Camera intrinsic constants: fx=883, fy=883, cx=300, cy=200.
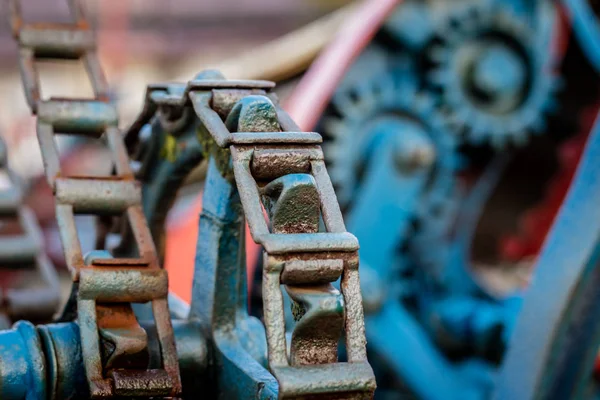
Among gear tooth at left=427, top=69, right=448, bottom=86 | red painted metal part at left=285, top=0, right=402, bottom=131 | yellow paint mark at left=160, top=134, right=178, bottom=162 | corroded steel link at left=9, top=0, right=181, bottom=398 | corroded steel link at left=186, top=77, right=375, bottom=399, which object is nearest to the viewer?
corroded steel link at left=186, top=77, right=375, bottom=399

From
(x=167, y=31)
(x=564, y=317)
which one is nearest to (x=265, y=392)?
(x=564, y=317)

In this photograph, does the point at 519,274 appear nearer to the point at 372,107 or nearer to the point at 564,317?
the point at 372,107

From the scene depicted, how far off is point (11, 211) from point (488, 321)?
0.94 metres

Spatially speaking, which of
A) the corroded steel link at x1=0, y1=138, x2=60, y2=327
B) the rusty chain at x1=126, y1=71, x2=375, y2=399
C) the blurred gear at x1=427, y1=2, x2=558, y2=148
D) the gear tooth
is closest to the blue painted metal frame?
the blurred gear at x1=427, y1=2, x2=558, y2=148

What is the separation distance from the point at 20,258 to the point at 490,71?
1.05 metres

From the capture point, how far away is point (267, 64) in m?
2.03

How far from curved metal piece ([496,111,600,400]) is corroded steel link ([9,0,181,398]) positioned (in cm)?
63

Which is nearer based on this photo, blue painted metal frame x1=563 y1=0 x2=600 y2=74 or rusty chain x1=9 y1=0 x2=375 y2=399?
rusty chain x1=9 y1=0 x2=375 y2=399

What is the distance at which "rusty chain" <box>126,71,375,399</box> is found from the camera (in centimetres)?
61

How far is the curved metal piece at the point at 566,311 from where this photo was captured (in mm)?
1214

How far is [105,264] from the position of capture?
79 centimetres

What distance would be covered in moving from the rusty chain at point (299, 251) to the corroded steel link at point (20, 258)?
0.66m

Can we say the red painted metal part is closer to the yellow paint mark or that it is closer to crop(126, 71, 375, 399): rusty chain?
the yellow paint mark

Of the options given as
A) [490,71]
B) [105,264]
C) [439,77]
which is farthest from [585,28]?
[105,264]
